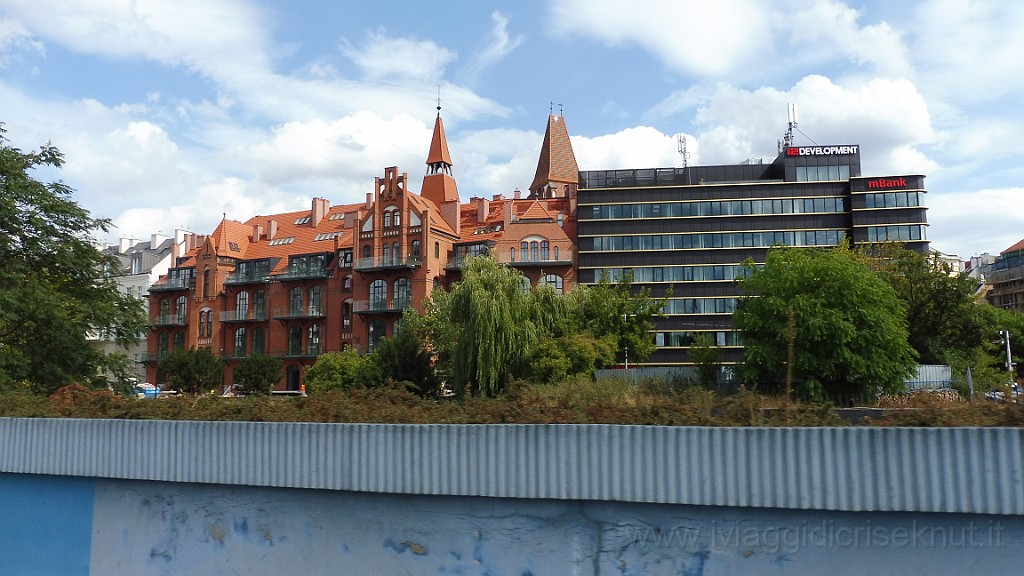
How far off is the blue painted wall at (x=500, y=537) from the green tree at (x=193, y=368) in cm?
5881

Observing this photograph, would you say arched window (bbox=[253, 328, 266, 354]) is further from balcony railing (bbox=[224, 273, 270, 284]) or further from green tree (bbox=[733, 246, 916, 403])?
green tree (bbox=[733, 246, 916, 403])

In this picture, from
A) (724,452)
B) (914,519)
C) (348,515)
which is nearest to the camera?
(914,519)

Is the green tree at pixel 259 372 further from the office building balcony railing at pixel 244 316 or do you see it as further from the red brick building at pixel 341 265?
the office building balcony railing at pixel 244 316

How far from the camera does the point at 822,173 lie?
73.8 m

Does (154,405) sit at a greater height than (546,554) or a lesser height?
greater

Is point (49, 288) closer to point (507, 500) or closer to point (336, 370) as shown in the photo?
point (507, 500)

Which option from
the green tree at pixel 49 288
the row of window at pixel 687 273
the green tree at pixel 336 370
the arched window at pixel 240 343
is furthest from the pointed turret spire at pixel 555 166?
the green tree at pixel 49 288

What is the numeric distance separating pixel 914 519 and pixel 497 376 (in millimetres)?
35052

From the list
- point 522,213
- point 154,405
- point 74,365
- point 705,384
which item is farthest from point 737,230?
point 154,405

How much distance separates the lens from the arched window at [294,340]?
72.4m

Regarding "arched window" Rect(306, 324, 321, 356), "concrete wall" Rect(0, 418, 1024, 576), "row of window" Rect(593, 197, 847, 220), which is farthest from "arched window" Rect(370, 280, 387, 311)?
"concrete wall" Rect(0, 418, 1024, 576)

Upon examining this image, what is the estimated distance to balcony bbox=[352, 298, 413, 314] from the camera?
218ft

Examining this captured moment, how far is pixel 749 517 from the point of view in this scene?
560 cm

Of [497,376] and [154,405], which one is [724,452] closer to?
[154,405]
